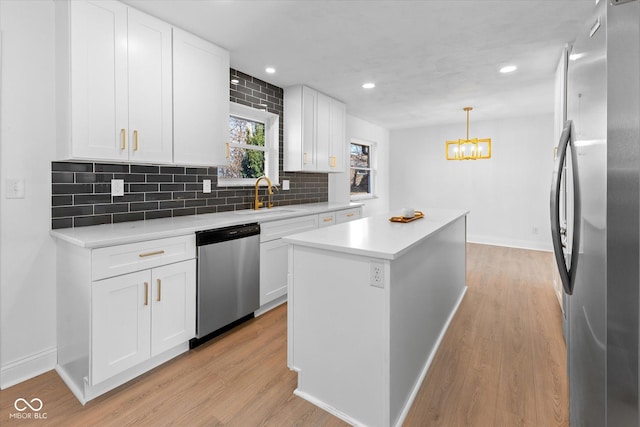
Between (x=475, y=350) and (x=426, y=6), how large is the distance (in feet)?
8.06

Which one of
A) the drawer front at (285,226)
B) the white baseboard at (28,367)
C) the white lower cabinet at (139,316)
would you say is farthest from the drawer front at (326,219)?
the white baseboard at (28,367)

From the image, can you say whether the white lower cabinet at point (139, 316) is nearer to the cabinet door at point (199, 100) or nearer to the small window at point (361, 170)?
the cabinet door at point (199, 100)

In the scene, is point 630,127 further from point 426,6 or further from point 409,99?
point 409,99

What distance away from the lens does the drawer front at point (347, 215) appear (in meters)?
3.97


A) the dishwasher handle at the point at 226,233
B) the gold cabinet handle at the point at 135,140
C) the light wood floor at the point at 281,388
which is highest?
the gold cabinet handle at the point at 135,140

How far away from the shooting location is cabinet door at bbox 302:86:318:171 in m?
3.86

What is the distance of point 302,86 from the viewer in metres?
3.81

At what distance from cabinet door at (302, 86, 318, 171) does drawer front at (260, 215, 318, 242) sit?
812mm

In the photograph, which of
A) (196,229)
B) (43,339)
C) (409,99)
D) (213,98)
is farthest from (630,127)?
(409,99)

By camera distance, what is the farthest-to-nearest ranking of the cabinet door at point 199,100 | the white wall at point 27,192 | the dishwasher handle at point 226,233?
the cabinet door at point 199,100
the dishwasher handle at point 226,233
the white wall at point 27,192

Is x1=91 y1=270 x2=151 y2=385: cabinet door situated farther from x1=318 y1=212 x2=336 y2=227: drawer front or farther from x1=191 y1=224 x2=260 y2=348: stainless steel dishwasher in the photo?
x1=318 y1=212 x2=336 y2=227: drawer front

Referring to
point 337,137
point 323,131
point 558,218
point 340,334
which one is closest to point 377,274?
point 340,334

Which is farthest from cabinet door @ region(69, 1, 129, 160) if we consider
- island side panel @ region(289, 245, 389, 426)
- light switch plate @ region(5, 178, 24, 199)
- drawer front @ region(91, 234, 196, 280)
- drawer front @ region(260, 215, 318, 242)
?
island side panel @ region(289, 245, 389, 426)

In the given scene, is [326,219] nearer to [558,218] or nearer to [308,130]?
[308,130]
